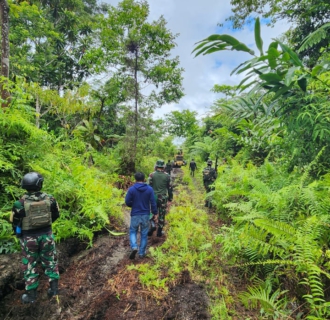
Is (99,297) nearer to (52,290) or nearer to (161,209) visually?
(52,290)

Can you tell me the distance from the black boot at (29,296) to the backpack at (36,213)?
0.92m

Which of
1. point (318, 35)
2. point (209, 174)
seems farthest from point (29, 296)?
point (209, 174)

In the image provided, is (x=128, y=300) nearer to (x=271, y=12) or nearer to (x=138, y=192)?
(x=138, y=192)

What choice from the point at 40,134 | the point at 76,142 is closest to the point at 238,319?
the point at 40,134

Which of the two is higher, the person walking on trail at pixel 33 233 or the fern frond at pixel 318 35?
the fern frond at pixel 318 35

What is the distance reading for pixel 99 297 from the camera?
10.3 ft

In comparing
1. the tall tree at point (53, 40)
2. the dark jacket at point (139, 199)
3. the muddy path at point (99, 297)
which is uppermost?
the tall tree at point (53, 40)

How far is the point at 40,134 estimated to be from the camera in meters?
4.80

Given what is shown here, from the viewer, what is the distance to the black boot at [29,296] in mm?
2936

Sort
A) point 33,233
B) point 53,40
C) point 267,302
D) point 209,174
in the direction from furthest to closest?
point 53,40
point 209,174
point 33,233
point 267,302

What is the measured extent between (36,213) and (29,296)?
1.17 meters

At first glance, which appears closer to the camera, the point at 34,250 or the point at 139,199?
the point at 34,250

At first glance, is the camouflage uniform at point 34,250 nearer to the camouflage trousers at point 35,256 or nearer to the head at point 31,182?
the camouflage trousers at point 35,256

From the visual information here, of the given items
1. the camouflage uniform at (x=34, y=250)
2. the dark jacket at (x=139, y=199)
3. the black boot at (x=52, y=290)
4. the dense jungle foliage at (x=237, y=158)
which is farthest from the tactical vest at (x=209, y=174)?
the black boot at (x=52, y=290)
